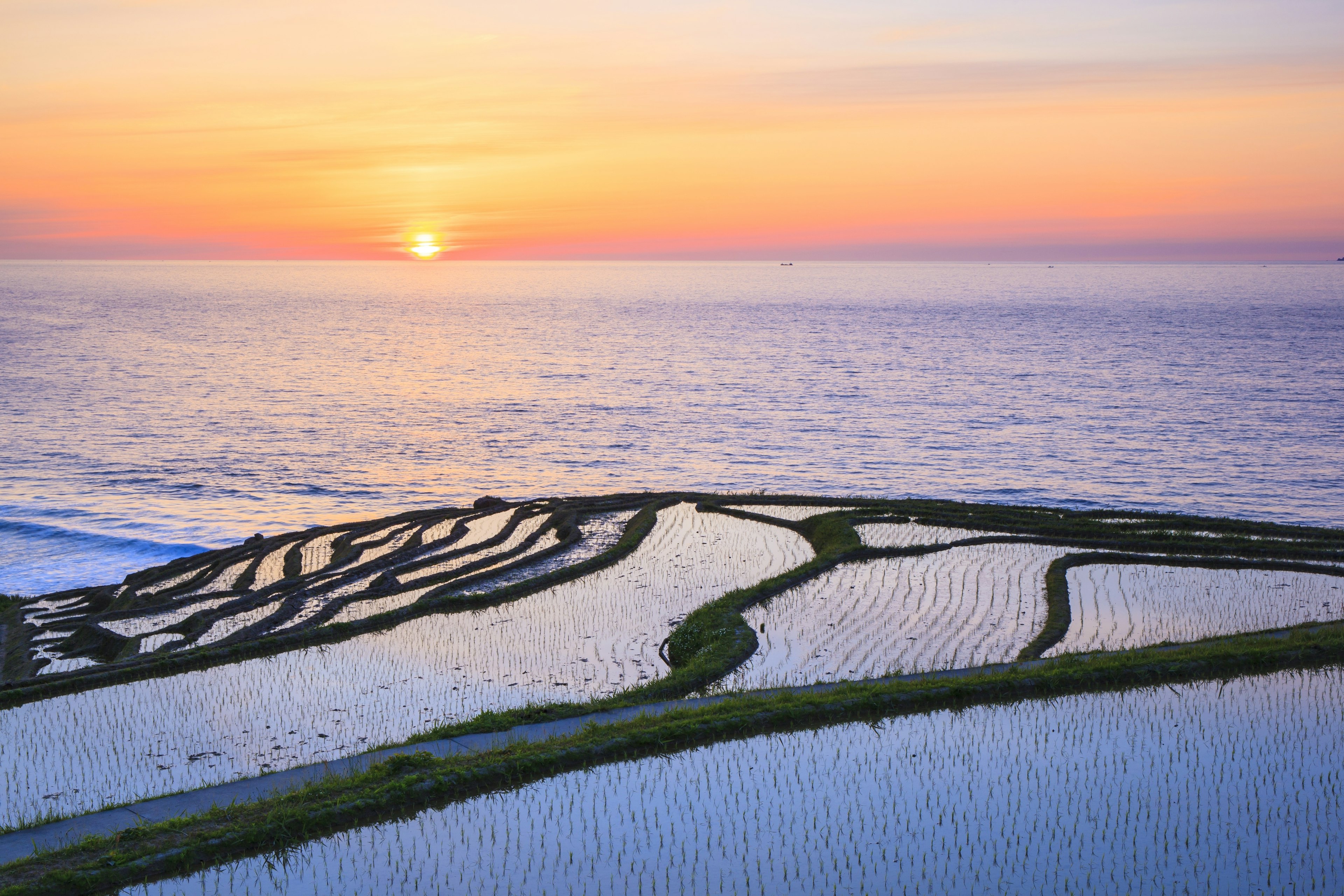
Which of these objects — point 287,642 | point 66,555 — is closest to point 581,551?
point 287,642

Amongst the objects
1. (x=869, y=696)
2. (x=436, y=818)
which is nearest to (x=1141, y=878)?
(x=869, y=696)

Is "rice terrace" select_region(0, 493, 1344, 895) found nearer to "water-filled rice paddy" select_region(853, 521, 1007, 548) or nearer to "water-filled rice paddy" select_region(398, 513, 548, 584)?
"water-filled rice paddy" select_region(398, 513, 548, 584)

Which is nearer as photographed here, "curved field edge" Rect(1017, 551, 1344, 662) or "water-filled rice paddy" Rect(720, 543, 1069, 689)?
"water-filled rice paddy" Rect(720, 543, 1069, 689)

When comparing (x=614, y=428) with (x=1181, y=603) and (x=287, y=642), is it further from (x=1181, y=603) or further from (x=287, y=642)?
(x=1181, y=603)

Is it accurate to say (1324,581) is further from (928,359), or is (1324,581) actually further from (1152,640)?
(928,359)

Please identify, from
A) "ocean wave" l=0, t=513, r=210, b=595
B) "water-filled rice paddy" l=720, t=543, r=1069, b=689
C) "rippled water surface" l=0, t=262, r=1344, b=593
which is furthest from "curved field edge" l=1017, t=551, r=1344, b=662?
"ocean wave" l=0, t=513, r=210, b=595
